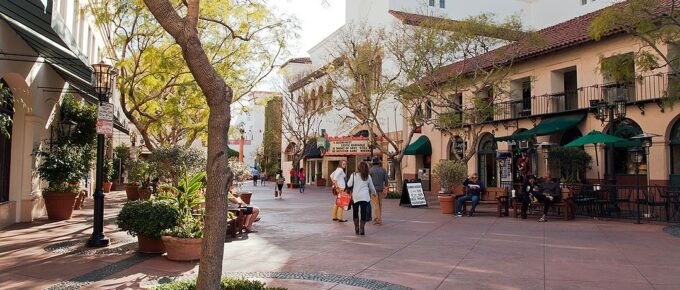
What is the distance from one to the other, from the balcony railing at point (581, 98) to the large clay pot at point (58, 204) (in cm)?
1637

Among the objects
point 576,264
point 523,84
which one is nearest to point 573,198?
point 576,264

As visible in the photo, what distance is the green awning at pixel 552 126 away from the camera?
2022 centimetres

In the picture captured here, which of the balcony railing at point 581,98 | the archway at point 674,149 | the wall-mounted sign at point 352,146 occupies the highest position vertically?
the balcony railing at point 581,98

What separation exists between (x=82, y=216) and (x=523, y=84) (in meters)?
20.3

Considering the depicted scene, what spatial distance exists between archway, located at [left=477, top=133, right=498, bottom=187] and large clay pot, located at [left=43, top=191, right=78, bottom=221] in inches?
779

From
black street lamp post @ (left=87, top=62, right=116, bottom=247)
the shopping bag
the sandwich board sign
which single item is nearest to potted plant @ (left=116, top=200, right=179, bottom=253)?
black street lamp post @ (left=87, top=62, right=116, bottom=247)

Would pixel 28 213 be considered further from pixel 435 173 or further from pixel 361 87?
pixel 361 87

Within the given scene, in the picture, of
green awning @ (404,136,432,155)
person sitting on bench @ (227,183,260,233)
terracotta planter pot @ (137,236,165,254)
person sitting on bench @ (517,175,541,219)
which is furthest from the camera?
green awning @ (404,136,432,155)

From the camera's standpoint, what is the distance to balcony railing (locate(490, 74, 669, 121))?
688 inches

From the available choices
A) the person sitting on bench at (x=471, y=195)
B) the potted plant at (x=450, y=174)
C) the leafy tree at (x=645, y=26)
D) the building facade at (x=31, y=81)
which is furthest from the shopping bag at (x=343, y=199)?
the leafy tree at (x=645, y=26)

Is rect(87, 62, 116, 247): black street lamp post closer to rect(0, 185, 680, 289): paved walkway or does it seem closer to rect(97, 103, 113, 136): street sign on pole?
rect(97, 103, 113, 136): street sign on pole

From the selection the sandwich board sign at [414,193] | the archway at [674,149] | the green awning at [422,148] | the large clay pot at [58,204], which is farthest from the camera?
the green awning at [422,148]

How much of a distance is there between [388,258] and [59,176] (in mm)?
9418

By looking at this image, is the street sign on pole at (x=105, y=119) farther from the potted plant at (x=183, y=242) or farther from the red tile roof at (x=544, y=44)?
the red tile roof at (x=544, y=44)
